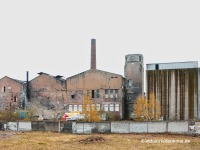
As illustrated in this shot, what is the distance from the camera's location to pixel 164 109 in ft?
107

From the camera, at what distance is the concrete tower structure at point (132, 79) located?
37.3m

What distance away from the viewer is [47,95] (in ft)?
130

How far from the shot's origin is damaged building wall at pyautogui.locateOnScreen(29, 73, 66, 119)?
1528 inches

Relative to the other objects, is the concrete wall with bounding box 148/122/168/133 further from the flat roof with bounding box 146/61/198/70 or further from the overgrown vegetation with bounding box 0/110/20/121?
the overgrown vegetation with bounding box 0/110/20/121

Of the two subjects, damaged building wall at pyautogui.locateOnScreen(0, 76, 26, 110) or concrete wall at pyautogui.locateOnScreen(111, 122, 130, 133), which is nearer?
concrete wall at pyautogui.locateOnScreen(111, 122, 130, 133)

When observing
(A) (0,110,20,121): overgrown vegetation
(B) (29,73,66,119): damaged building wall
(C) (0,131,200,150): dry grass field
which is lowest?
(C) (0,131,200,150): dry grass field

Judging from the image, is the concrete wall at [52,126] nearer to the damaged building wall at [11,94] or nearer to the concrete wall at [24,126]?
the concrete wall at [24,126]

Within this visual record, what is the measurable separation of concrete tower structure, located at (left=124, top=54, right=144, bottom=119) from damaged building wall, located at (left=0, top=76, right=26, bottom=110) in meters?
15.3

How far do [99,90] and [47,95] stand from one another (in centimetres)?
808

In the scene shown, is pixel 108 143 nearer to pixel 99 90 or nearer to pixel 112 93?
pixel 112 93

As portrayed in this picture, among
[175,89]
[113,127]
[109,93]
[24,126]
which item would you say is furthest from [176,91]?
[24,126]

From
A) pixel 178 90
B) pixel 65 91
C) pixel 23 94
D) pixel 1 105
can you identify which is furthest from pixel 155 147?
pixel 1 105

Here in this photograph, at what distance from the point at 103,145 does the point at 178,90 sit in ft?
51.2

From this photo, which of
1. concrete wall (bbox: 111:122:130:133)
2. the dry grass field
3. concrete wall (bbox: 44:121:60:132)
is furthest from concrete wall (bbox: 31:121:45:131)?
concrete wall (bbox: 111:122:130:133)
